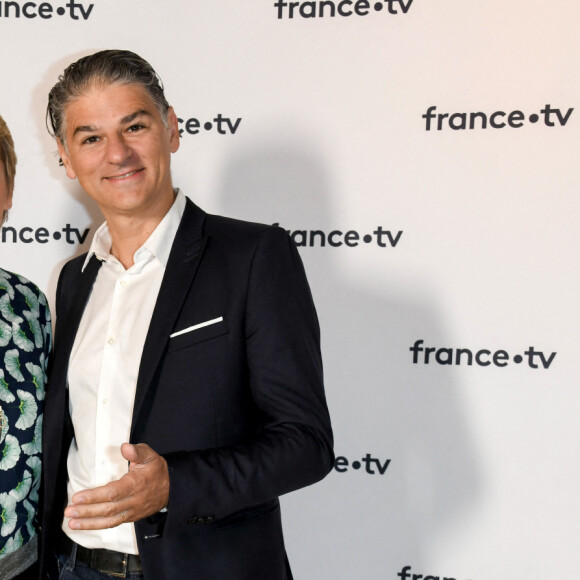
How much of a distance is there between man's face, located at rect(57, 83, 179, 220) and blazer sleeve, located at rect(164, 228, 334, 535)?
317 mm

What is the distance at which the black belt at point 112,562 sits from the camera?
139 centimetres

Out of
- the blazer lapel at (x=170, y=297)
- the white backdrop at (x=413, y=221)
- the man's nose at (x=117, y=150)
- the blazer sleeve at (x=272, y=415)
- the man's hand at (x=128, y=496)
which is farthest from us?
the white backdrop at (x=413, y=221)

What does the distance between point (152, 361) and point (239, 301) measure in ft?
0.71

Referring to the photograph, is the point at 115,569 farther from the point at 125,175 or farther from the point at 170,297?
the point at 125,175

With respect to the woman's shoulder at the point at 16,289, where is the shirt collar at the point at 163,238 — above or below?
above

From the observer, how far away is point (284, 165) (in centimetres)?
220

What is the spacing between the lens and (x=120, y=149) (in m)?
1.48

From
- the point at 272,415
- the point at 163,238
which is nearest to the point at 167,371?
the point at 272,415

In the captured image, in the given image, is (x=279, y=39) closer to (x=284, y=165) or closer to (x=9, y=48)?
(x=284, y=165)

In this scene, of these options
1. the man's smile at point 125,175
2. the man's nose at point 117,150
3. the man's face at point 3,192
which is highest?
the man's nose at point 117,150

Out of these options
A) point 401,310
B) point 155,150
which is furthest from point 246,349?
point 401,310

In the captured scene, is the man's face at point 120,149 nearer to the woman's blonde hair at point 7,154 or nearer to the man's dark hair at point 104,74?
the man's dark hair at point 104,74

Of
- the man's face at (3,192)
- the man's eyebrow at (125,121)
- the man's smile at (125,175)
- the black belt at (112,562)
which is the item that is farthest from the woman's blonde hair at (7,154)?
the black belt at (112,562)

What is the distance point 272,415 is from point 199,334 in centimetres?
23
